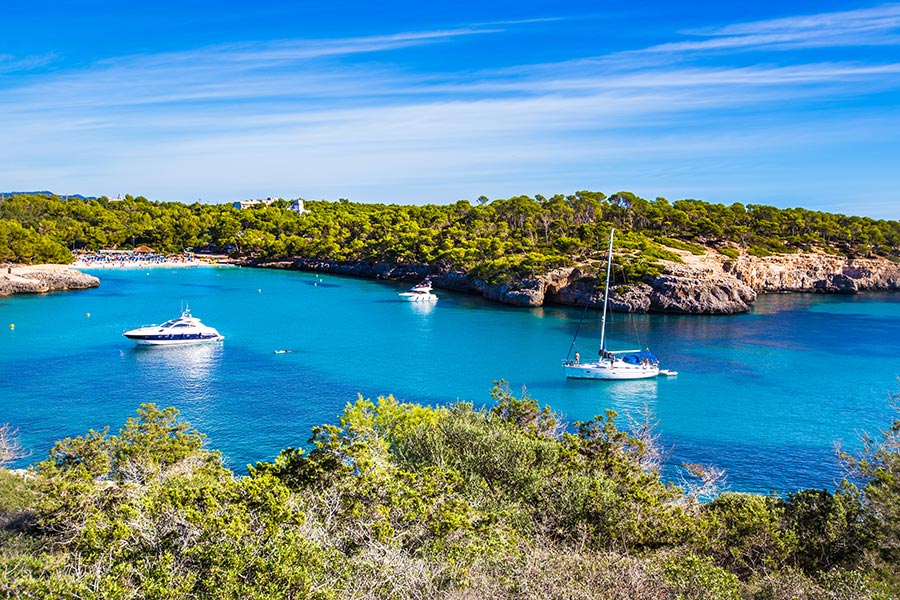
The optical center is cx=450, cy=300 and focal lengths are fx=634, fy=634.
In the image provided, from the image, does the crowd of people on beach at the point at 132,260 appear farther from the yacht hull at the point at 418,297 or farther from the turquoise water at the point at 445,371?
the yacht hull at the point at 418,297

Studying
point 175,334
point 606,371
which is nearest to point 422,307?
point 175,334

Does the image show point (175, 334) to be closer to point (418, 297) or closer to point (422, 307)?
point (422, 307)

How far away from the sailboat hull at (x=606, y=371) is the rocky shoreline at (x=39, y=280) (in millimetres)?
66619

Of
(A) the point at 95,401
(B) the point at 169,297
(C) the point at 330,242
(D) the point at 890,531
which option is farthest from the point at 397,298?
(D) the point at 890,531

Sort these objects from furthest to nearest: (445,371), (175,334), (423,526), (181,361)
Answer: (175,334)
(181,361)
(445,371)
(423,526)

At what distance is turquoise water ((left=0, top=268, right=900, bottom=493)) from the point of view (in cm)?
2928

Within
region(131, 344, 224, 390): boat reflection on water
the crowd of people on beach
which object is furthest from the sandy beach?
region(131, 344, 224, 390): boat reflection on water

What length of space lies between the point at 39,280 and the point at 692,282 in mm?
75478

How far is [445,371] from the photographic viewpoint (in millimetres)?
40469

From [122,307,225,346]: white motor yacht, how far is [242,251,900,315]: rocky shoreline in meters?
33.2

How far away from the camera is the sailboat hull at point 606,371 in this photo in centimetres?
3984

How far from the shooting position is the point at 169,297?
241 feet

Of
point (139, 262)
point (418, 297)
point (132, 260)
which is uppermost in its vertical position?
point (132, 260)

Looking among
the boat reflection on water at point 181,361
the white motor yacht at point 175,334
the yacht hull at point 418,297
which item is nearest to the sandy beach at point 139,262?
the yacht hull at point 418,297
